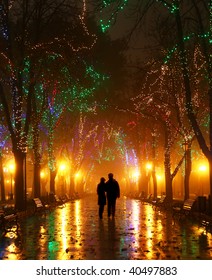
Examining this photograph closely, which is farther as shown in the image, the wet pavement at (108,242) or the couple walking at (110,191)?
the couple walking at (110,191)

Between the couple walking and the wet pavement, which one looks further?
the couple walking

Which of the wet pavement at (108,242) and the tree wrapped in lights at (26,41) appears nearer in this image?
the wet pavement at (108,242)

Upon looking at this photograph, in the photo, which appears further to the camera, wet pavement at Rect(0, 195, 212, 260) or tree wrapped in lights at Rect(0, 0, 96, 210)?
tree wrapped in lights at Rect(0, 0, 96, 210)

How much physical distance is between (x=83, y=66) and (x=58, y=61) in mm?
2454

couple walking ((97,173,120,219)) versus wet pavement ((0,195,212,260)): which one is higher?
couple walking ((97,173,120,219))

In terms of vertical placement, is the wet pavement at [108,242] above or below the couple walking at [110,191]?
below

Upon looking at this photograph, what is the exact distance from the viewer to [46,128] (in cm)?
4241

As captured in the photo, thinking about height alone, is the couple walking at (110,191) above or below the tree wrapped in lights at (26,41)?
below

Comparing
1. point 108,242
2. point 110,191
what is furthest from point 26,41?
point 108,242

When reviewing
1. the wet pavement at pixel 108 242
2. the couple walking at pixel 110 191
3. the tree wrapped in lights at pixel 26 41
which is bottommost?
the wet pavement at pixel 108 242

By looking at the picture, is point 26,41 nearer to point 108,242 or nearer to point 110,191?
point 110,191

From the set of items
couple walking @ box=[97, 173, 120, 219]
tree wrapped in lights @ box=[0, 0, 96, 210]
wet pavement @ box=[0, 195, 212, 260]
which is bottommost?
wet pavement @ box=[0, 195, 212, 260]

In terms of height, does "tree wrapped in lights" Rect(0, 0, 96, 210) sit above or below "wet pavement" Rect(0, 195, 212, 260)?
above
